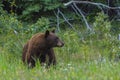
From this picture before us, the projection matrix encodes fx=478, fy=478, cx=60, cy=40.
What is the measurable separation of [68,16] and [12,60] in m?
4.10

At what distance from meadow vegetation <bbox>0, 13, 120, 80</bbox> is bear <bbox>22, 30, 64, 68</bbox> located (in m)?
0.23

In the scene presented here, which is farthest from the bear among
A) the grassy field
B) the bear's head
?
the grassy field

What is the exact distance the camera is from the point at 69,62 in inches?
382

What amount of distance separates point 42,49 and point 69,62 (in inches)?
27.8

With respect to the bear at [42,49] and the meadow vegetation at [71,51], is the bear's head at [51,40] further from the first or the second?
the meadow vegetation at [71,51]

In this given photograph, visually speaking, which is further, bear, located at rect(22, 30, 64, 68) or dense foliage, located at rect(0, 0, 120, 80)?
bear, located at rect(22, 30, 64, 68)

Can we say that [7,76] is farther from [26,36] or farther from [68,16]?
[68,16]

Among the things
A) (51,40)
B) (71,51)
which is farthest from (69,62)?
(71,51)

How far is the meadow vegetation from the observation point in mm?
7405

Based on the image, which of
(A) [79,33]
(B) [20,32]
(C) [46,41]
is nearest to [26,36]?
(B) [20,32]

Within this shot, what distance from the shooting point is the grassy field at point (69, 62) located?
7.05 metres

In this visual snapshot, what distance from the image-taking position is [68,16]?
13609 mm

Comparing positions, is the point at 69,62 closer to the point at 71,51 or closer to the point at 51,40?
the point at 51,40

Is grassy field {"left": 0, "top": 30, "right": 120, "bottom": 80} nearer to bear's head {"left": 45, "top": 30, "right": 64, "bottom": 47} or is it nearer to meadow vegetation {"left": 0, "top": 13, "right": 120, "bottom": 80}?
meadow vegetation {"left": 0, "top": 13, "right": 120, "bottom": 80}
